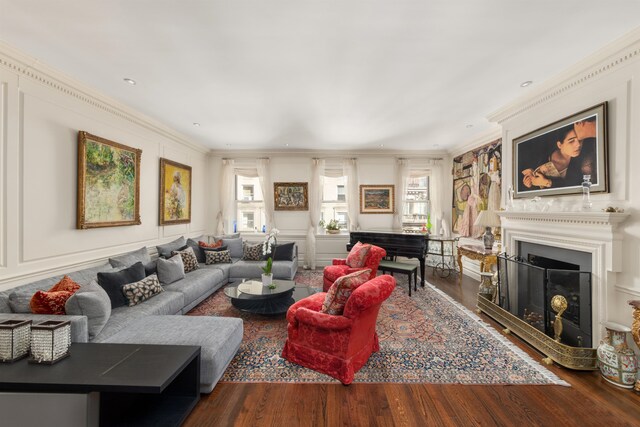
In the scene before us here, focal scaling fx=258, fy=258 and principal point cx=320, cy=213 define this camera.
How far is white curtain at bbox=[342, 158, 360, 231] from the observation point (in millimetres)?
6453

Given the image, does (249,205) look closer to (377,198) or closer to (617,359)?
(377,198)

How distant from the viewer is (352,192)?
6.47 m

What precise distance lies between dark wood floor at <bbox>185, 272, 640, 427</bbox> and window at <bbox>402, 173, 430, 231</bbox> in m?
4.45

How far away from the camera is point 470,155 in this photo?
18.2 feet

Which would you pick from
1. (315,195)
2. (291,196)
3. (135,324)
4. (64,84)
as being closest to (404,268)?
(315,195)

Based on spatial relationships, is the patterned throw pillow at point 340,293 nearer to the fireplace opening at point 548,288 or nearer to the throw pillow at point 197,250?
the fireplace opening at point 548,288

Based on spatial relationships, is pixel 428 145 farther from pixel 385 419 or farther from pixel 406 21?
pixel 385 419

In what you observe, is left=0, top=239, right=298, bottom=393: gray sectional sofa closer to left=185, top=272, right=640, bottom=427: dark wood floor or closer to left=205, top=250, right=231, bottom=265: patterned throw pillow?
left=185, top=272, right=640, bottom=427: dark wood floor

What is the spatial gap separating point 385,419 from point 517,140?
12.6ft

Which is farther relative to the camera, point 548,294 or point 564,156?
point 564,156

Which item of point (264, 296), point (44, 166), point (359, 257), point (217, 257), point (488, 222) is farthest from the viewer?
point (217, 257)

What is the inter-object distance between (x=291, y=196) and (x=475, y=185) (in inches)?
163

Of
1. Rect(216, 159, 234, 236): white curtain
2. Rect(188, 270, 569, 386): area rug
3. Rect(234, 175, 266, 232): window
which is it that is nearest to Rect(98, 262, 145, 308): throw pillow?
Rect(188, 270, 569, 386): area rug

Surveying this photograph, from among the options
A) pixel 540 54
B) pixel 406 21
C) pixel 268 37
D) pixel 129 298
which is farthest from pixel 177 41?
pixel 540 54
